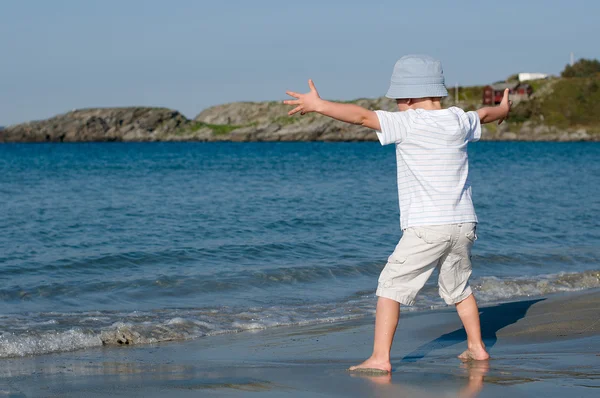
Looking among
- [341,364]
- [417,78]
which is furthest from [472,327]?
[417,78]

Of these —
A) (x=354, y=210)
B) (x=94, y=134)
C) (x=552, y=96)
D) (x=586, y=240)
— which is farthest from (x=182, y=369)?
(x=94, y=134)

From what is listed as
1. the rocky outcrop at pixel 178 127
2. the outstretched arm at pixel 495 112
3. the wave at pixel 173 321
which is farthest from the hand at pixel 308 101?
the rocky outcrop at pixel 178 127

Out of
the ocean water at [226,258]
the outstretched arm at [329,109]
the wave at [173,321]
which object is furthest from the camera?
the ocean water at [226,258]

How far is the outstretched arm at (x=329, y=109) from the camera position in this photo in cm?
397

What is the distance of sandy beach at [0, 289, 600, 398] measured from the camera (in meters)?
3.97

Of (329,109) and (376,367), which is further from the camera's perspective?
(376,367)

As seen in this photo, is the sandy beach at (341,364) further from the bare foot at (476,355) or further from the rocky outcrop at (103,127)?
the rocky outcrop at (103,127)

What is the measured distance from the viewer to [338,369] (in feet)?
14.8

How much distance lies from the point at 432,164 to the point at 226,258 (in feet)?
22.2

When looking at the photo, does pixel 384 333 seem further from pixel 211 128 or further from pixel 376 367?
pixel 211 128

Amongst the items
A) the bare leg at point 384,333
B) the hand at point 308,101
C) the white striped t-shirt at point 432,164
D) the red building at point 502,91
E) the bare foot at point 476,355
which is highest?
the red building at point 502,91

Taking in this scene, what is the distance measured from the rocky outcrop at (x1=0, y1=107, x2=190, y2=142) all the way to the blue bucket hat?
410 feet

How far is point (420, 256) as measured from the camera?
4.26 metres

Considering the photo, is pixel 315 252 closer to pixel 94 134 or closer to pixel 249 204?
pixel 249 204
